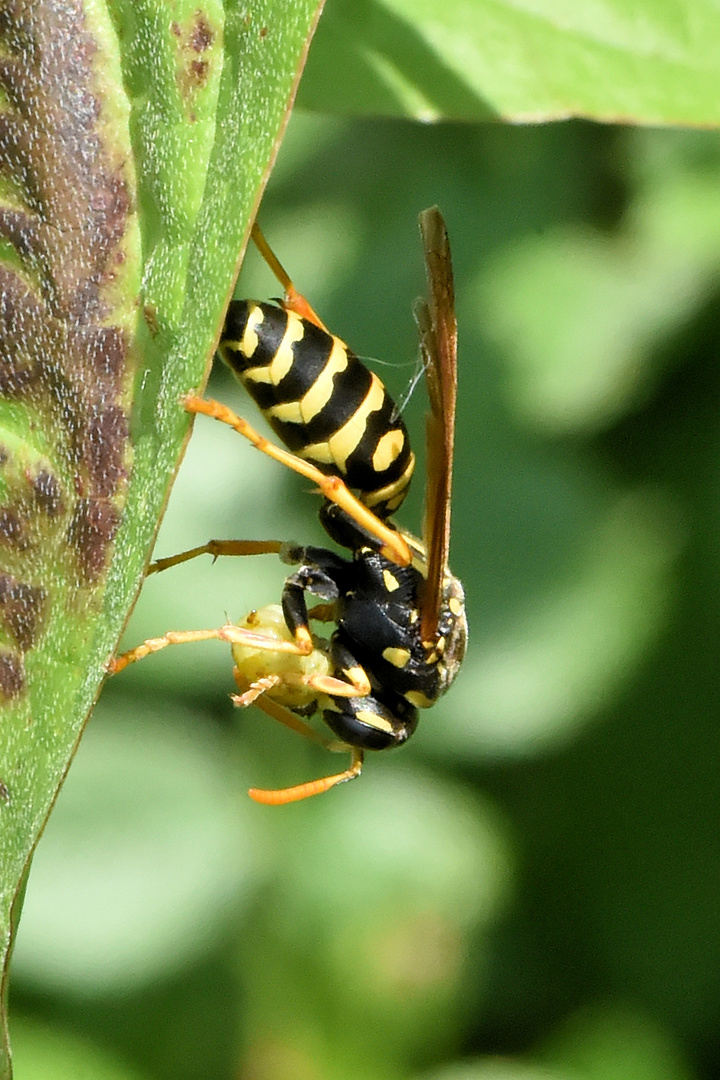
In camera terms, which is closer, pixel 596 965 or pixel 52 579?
pixel 52 579

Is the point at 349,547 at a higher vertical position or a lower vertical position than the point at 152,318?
lower

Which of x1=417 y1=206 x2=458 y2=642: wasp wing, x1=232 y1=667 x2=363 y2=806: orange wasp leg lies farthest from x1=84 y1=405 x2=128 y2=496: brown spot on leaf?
x1=232 y1=667 x2=363 y2=806: orange wasp leg

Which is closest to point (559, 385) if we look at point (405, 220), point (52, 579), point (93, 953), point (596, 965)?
point (405, 220)

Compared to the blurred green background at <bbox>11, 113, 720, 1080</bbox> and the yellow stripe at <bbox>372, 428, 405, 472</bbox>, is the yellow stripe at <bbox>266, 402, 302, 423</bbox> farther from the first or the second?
the blurred green background at <bbox>11, 113, 720, 1080</bbox>

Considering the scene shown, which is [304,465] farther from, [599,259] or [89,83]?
[599,259]

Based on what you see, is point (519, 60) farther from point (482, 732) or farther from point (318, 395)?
point (482, 732)

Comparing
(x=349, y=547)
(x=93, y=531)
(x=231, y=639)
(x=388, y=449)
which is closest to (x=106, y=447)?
(x=93, y=531)

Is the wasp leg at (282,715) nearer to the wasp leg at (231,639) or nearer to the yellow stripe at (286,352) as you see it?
the wasp leg at (231,639)
